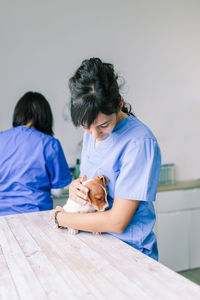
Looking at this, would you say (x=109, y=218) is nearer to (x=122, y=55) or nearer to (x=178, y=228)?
(x=178, y=228)

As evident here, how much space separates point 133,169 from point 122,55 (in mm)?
2174

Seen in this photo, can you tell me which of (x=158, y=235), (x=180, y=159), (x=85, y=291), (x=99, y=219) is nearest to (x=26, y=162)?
(x=99, y=219)

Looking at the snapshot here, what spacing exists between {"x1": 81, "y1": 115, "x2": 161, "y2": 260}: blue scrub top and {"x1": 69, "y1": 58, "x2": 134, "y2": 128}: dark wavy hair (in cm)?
14

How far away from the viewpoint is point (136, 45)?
3.05 m

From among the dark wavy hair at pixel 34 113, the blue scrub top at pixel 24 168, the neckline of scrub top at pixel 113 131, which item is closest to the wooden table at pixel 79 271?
the neckline of scrub top at pixel 113 131

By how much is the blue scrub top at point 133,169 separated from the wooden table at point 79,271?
0.13 meters

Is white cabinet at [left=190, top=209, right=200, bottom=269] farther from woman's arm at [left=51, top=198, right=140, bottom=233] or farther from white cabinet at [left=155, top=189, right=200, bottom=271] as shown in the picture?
A: woman's arm at [left=51, top=198, right=140, bottom=233]

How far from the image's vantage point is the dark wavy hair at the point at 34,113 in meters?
1.84

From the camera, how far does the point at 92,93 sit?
1.00 metres

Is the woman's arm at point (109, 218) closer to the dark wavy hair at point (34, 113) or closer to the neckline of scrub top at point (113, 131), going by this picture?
the neckline of scrub top at point (113, 131)

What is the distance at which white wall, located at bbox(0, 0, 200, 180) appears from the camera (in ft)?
8.52

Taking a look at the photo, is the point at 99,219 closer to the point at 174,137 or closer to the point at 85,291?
the point at 85,291

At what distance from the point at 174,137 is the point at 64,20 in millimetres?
1629

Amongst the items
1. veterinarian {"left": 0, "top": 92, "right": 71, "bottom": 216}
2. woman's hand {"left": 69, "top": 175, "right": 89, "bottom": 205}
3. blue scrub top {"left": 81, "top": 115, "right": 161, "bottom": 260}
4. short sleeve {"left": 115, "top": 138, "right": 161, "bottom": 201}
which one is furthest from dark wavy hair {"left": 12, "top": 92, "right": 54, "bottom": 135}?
short sleeve {"left": 115, "top": 138, "right": 161, "bottom": 201}
